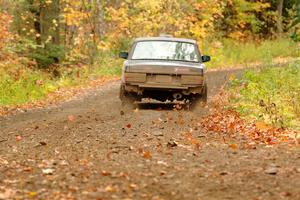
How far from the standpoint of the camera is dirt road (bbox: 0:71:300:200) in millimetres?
6387

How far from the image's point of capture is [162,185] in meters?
6.58

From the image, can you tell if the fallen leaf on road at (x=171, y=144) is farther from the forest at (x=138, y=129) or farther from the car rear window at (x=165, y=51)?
the car rear window at (x=165, y=51)

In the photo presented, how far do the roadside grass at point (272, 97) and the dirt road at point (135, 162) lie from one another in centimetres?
134

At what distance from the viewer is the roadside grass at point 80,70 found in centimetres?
1726

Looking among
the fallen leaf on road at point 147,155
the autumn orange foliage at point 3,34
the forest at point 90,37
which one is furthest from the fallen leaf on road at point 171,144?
the autumn orange foliage at point 3,34

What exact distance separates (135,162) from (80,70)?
1847 centimetres

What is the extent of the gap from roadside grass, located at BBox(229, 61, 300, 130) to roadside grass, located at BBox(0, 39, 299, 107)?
1.52 m

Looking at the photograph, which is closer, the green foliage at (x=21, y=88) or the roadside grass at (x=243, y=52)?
the green foliage at (x=21, y=88)

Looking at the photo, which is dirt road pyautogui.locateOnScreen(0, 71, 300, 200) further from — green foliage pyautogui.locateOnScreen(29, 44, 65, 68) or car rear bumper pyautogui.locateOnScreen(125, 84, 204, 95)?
green foliage pyautogui.locateOnScreen(29, 44, 65, 68)

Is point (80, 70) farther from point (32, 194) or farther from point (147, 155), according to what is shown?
point (32, 194)

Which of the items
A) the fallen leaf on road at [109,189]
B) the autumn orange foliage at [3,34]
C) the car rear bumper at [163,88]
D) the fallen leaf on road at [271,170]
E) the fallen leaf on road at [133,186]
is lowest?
the fallen leaf on road at [109,189]

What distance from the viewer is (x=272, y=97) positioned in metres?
13.1

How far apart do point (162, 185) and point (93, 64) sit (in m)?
21.0

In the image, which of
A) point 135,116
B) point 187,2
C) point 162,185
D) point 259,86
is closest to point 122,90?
point 135,116
